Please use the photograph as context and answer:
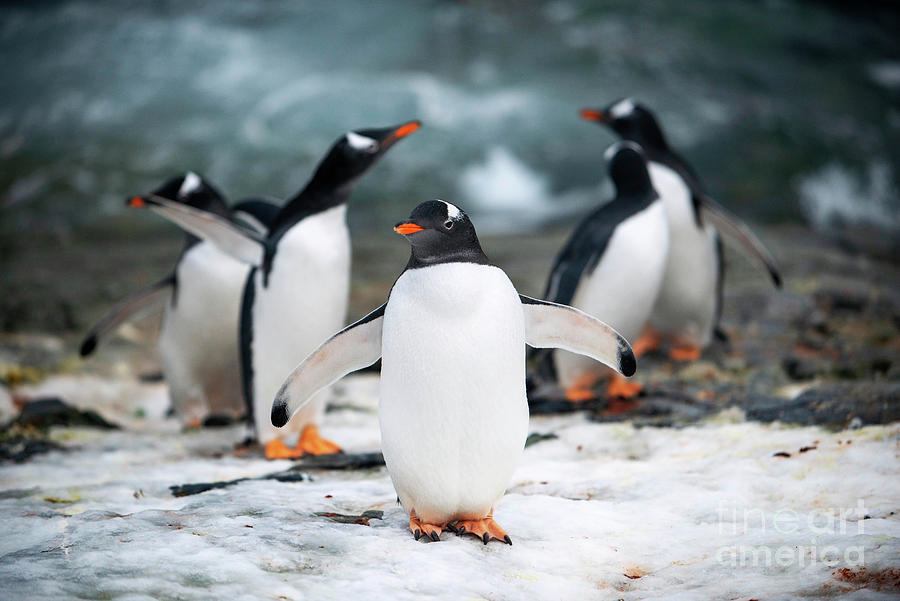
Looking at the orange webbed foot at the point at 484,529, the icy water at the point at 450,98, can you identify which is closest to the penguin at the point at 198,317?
the orange webbed foot at the point at 484,529

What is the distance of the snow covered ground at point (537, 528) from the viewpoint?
205 centimetres

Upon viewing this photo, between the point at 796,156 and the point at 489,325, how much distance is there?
9813 millimetres

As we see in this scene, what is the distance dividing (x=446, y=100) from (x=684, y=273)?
7171 mm

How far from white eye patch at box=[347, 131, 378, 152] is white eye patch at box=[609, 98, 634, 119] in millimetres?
1963

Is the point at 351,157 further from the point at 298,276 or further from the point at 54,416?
the point at 54,416

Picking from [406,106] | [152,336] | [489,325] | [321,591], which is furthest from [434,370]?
[406,106]

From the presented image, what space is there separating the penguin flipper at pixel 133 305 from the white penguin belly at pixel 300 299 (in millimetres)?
1042

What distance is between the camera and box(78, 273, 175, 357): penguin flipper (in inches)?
177

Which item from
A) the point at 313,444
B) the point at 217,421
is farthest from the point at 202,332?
the point at 313,444

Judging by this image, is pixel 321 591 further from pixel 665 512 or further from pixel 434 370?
pixel 665 512

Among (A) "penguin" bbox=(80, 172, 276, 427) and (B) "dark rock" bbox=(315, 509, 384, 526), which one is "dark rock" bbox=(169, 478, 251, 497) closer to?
(B) "dark rock" bbox=(315, 509, 384, 526)

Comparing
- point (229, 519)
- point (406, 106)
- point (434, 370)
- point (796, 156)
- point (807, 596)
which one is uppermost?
point (434, 370)

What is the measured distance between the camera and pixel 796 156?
11.0 m

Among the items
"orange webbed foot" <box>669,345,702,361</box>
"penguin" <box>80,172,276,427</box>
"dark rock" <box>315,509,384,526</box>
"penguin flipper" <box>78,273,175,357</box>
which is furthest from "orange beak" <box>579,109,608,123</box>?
"dark rock" <box>315,509,384,526</box>
